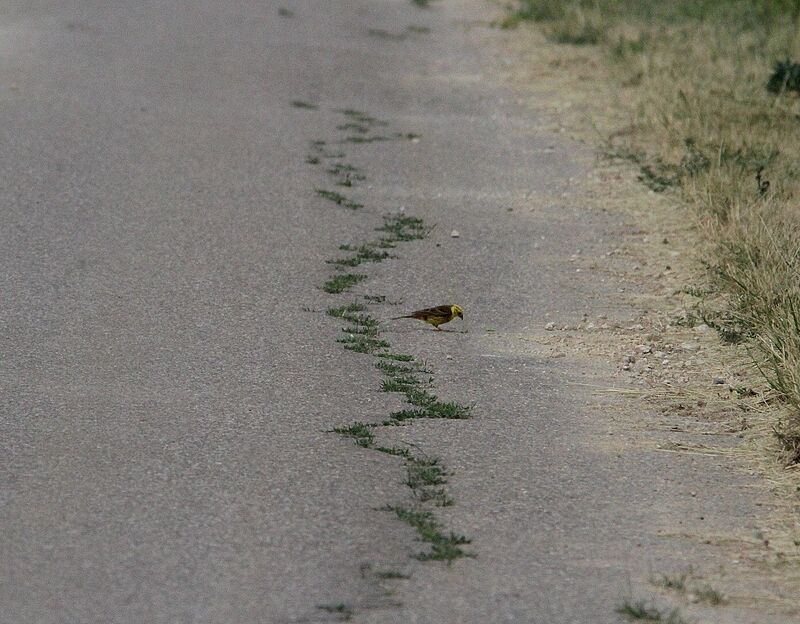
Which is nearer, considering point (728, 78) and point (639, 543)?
point (639, 543)

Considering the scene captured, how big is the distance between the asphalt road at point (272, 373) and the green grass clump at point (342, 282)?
0.29 feet

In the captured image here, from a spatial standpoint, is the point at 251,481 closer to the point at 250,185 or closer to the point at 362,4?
the point at 250,185

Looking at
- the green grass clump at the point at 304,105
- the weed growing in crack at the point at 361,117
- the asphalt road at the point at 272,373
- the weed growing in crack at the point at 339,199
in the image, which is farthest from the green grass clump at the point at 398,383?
the green grass clump at the point at 304,105

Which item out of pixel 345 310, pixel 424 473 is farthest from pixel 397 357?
pixel 424 473

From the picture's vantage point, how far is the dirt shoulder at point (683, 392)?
443cm

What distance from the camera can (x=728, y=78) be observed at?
41.9 feet

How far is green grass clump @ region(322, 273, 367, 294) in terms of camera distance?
745 centimetres

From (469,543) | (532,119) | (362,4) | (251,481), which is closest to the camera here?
(469,543)

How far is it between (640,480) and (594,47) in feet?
35.8

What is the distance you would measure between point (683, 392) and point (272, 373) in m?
1.81

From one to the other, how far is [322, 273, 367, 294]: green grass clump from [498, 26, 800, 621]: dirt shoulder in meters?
1.16

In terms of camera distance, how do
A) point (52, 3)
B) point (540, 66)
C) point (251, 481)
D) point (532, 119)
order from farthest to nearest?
point (52, 3), point (540, 66), point (532, 119), point (251, 481)

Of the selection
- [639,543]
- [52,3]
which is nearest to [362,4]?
[52,3]

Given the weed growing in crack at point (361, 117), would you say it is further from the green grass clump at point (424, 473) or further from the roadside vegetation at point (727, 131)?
the green grass clump at point (424, 473)
